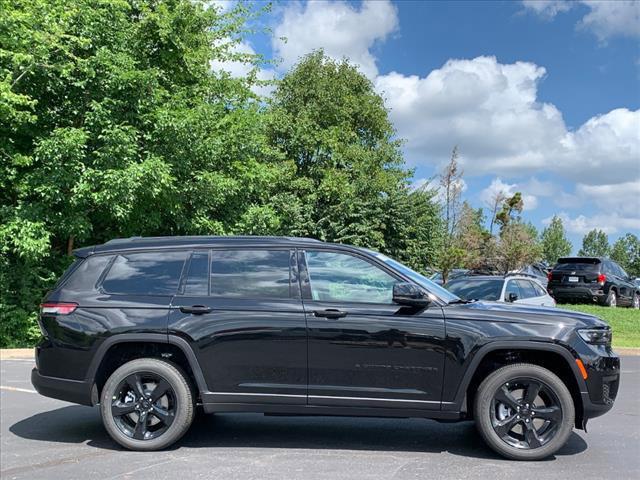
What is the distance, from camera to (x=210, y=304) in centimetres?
487

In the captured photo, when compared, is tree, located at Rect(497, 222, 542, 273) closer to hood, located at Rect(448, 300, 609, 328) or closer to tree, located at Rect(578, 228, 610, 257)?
hood, located at Rect(448, 300, 609, 328)

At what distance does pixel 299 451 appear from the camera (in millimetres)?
4859

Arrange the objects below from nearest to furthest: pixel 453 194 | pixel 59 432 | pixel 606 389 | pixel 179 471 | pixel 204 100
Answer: pixel 179 471 < pixel 606 389 < pixel 59 432 < pixel 204 100 < pixel 453 194

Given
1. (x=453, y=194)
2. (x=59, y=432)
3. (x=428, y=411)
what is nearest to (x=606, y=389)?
(x=428, y=411)

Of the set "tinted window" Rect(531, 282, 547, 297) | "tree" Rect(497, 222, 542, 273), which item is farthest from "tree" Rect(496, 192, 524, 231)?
"tinted window" Rect(531, 282, 547, 297)

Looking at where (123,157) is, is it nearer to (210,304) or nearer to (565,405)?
(210,304)

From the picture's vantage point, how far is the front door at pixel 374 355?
4645 mm

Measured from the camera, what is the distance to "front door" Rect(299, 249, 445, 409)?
4645 mm

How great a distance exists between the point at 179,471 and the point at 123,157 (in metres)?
8.72

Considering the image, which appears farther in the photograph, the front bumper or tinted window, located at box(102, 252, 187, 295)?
tinted window, located at box(102, 252, 187, 295)

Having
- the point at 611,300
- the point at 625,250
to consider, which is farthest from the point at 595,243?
the point at 611,300

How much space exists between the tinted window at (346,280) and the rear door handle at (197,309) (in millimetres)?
910

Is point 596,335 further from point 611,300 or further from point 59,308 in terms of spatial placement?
point 611,300

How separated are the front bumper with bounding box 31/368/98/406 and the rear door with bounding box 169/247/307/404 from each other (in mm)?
914
